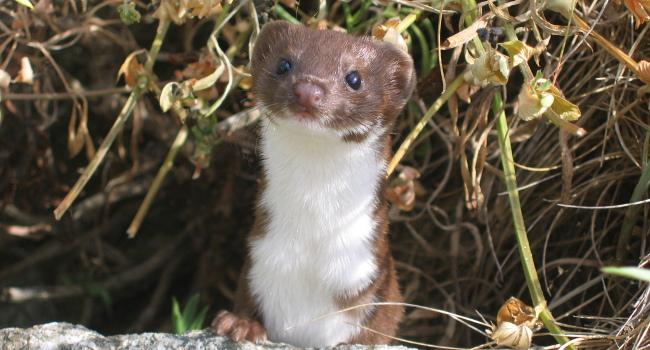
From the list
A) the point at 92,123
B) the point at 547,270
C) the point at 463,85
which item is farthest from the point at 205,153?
the point at 547,270

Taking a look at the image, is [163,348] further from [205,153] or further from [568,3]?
[568,3]

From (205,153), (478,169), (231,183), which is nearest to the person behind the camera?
(478,169)

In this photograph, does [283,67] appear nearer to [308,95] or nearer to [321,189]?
[308,95]

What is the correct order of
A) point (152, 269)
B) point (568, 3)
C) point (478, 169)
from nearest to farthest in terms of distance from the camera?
point (568, 3), point (478, 169), point (152, 269)

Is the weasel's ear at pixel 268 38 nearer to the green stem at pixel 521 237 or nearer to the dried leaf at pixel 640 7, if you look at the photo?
the green stem at pixel 521 237

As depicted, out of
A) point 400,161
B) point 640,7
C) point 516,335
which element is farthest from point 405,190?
point 640,7

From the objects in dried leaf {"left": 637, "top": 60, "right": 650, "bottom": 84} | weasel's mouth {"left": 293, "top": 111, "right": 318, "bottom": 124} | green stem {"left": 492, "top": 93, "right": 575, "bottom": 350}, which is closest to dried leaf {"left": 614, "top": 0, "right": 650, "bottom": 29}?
dried leaf {"left": 637, "top": 60, "right": 650, "bottom": 84}
